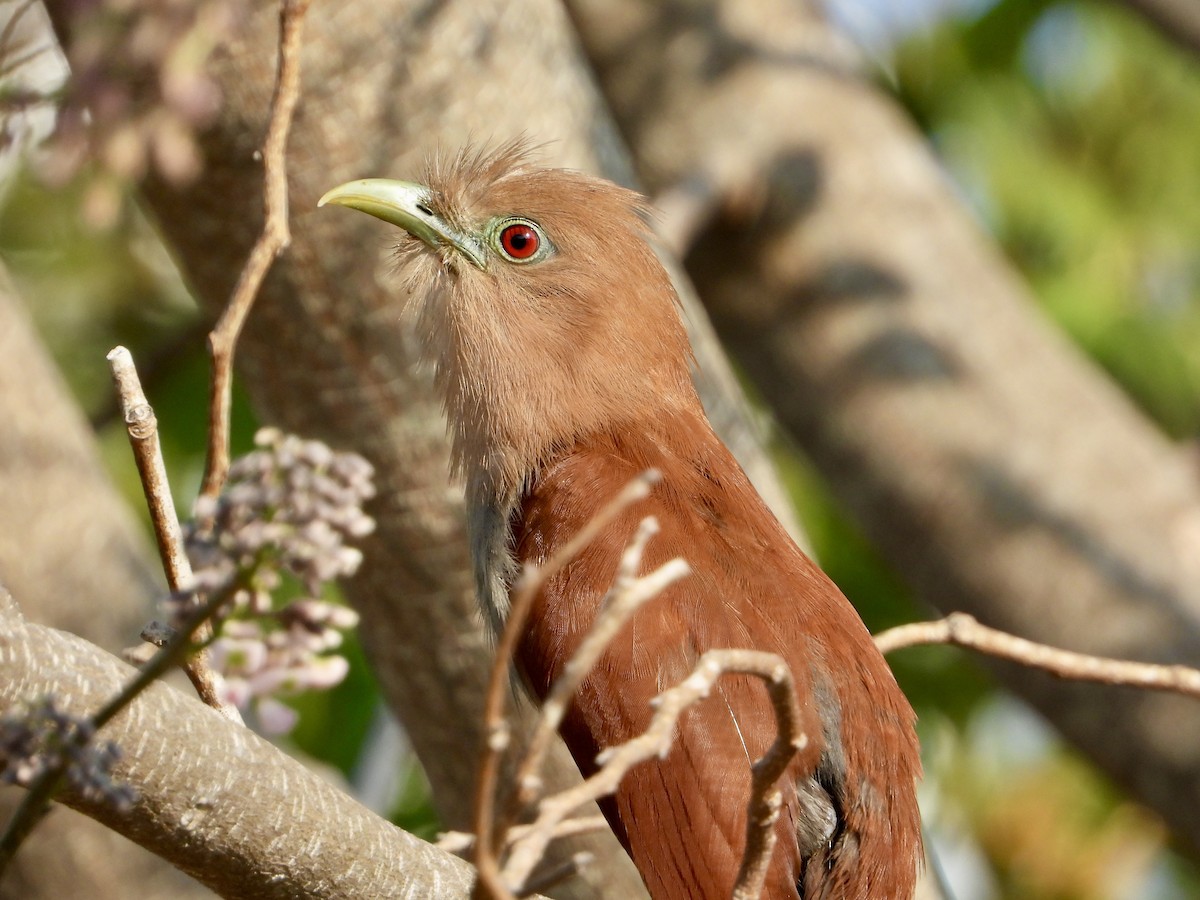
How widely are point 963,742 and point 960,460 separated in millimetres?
1518

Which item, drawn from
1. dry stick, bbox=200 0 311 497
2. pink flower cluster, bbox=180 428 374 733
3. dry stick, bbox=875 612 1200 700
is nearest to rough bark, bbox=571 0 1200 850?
dry stick, bbox=875 612 1200 700

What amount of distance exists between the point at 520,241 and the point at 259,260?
1521 mm

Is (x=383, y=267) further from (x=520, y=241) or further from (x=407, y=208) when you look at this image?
(x=520, y=241)

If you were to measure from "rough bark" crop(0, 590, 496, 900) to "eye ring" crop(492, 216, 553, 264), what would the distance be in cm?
192

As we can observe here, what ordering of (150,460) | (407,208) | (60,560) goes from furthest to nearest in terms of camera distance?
(60,560) → (407,208) → (150,460)

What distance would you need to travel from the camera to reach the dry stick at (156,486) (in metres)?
1.79

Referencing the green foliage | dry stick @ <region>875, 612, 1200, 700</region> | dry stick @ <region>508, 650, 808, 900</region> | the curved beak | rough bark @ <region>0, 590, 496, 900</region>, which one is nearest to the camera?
dry stick @ <region>508, 650, 808, 900</region>

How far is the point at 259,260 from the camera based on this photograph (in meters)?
2.13

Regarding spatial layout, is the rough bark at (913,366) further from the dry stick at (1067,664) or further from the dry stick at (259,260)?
the dry stick at (259,260)

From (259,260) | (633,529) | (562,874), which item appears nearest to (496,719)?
(562,874)

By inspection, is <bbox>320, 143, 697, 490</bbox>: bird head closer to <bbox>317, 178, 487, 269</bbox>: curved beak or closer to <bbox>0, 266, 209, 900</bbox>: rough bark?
<bbox>317, 178, 487, 269</bbox>: curved beak

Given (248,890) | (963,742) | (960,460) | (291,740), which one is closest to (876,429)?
(960,460)

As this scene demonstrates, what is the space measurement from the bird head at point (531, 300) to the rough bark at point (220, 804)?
158cm

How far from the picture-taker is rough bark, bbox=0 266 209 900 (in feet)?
11.8
